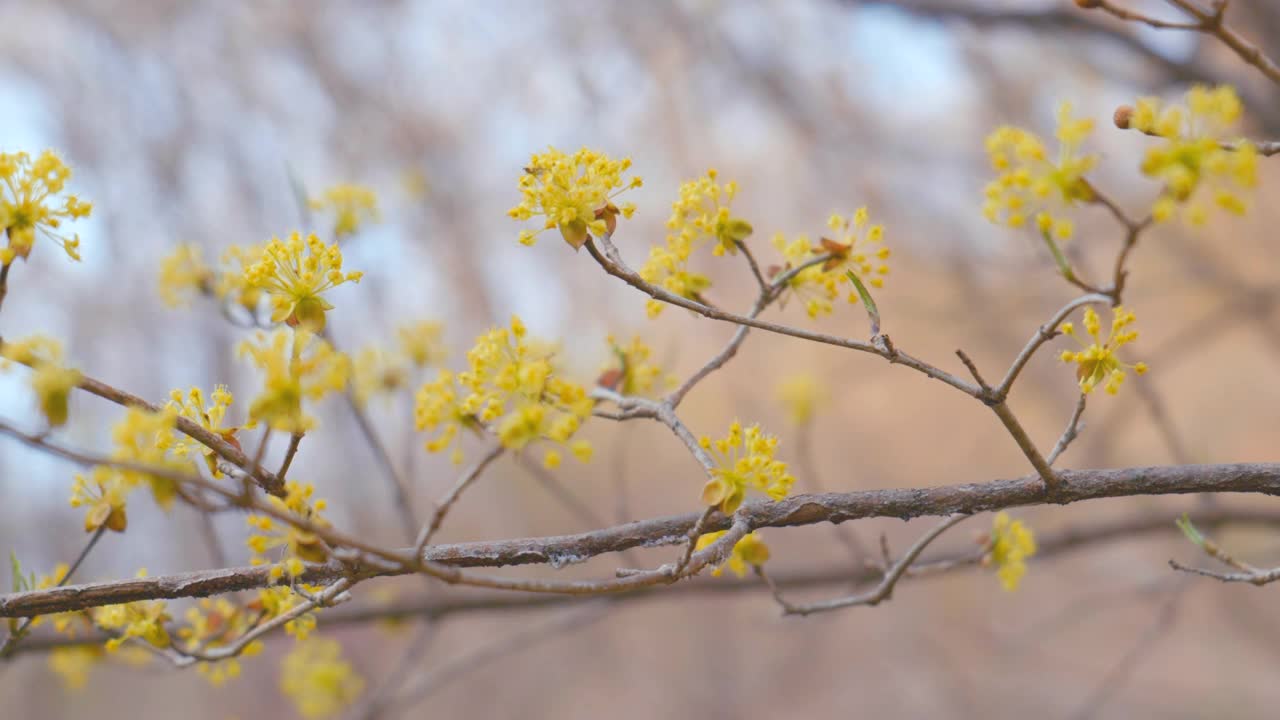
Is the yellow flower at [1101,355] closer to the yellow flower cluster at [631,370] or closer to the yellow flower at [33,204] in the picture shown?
the yellow flower cluster at [631,370]

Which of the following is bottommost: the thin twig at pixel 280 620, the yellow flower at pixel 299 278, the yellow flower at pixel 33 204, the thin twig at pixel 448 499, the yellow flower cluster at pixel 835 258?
the thin twig at pixel 448 499

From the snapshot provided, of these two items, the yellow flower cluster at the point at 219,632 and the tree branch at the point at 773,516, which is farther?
the yellow flower cluster at the point at 219,632

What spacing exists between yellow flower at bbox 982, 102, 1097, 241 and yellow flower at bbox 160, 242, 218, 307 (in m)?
0.70

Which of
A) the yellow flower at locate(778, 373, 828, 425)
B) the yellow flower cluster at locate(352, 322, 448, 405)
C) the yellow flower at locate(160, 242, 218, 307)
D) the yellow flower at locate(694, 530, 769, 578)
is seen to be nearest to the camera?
the yellow flower at locate(694, 530, 769, 578)

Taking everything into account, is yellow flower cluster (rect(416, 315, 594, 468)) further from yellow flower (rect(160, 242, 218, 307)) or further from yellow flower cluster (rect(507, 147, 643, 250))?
yellow flower (rect(160, 242, 218, 307))

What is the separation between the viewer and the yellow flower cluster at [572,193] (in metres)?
0.47

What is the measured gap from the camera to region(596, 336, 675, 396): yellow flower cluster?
0.59m

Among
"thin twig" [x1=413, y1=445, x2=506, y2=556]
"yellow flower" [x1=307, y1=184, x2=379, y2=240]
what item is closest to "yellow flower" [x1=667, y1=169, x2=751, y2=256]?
"thin twig" [x1=413, y1=445, x2=506, y2=556]

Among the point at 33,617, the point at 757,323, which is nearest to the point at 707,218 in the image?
the point at 757,323

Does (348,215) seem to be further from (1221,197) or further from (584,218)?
(1221,197)

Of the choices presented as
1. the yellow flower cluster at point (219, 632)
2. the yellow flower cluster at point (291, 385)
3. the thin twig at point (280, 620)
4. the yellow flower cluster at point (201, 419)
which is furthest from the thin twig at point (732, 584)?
the yellow flower cluster at point (291, 385)

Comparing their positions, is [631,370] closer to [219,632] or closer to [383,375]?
[219,632]

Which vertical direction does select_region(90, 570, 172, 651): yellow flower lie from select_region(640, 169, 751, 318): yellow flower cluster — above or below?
below

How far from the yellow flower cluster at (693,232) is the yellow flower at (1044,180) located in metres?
0.14
